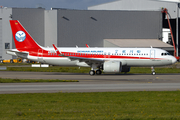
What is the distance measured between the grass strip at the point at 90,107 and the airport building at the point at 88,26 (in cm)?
5970

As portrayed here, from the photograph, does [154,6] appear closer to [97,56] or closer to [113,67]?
[97,56]

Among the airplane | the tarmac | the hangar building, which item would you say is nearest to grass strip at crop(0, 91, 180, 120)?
the tarmac

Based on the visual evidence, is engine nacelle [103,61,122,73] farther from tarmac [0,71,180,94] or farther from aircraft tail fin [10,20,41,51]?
aircraft tail fin [10,20,41,51]

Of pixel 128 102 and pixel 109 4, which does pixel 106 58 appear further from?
pixel 109 4

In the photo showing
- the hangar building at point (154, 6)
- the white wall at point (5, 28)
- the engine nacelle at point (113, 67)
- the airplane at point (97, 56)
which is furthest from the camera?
the white wall at point (5, 28)

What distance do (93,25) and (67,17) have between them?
7.76m

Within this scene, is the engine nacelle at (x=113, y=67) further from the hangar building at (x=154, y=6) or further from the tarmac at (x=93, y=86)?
the hangar building at (x=154, y=6)

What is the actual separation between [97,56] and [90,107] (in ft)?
84.3

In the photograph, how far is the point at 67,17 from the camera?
7688cm

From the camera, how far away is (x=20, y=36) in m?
40.9

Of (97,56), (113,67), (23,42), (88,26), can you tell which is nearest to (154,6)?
(88,26)

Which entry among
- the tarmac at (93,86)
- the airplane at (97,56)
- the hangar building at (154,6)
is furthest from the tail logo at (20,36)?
the hangar building at (154,6)

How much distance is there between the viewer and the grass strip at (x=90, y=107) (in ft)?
38.4

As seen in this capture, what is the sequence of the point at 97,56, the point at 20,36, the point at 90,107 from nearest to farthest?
the point at 90,107 → the point at 97,56 → the point at 20,36
